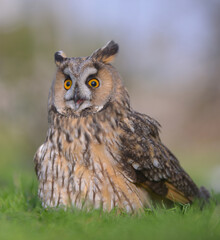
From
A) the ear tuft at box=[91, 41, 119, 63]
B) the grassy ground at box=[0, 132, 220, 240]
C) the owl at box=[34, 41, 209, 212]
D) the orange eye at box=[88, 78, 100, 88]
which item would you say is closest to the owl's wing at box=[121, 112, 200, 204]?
the owl at box=[34, 41, 209, 212]

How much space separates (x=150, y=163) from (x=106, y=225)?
2.90 feet

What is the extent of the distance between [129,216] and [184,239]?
32.6 inches

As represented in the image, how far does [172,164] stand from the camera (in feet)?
11.7

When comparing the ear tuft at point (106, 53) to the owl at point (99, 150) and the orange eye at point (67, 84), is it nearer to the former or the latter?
the owl at point (99, 150)

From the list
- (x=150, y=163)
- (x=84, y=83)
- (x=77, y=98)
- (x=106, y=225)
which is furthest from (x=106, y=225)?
(x=84, y=83)

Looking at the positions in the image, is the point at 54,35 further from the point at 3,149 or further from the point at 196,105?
the point at 196,105

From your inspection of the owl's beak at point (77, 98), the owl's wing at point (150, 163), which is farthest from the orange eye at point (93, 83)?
the owl's wing at point (150, 163)

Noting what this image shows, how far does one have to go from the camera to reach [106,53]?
3.46 metres

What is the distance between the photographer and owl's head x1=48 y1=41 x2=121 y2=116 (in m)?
3.21

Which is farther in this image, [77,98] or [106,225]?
[77,98]

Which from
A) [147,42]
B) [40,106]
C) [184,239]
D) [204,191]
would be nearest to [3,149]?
[40,106]

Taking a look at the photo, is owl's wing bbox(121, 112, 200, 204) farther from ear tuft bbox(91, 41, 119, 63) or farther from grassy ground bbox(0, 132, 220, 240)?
ear tuft bbox(91, 41, 119, 63)

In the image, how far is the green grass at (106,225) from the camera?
2.25m

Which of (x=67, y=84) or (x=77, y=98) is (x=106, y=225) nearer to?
(x=77, y=98)
